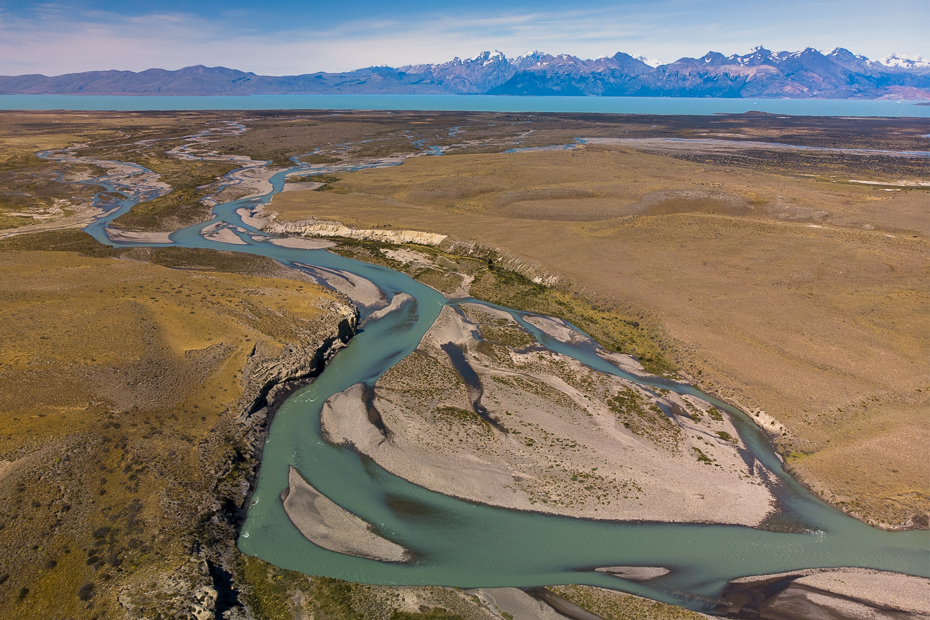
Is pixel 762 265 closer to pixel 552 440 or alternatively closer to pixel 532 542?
pixel 552 440

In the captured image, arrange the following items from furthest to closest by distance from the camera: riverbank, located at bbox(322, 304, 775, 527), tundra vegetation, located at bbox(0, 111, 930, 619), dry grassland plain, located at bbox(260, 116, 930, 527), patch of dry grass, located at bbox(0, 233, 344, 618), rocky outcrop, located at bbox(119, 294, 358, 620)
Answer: dry grassland plain, located at bbox(260, 116, 930, 527), riverbank, located at bbox(322, 304, 775, 527), tundra vegetation, located at bbox(0, 111, 930, 619), patch of dry grass, located at bbox(0, 233, 344, 618), rocky outcrop, located at bbox(119, 294, 358, 620)

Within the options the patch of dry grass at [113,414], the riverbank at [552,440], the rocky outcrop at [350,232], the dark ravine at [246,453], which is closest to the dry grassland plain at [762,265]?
the rocky outcrop at [350,232]

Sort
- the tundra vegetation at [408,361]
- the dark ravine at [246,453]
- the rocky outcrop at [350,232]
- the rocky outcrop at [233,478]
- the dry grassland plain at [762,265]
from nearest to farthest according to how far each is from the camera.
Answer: the rocky outcrop at [233,478] < the tundra vegetation at [408,361] < the dark ravine at [246,453] < the dry grassland plain at [762,265] < the rocky outcrop at [350,232]

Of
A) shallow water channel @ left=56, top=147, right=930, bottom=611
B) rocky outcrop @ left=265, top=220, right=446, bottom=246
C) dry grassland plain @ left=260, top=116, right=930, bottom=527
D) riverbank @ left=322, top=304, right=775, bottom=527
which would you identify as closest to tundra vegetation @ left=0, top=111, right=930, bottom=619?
dry grassland plain @ left=260, top=116, right=930, bottom=527

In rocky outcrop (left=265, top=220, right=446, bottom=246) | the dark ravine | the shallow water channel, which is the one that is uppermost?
rocky outcrop (left=265, top=220, right=446, bottom=246)

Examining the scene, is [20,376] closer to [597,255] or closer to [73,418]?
[73,418]

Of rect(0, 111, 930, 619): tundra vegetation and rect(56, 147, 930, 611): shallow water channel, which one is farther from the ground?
rect(0, 111, 930, 619): tundra vegetation

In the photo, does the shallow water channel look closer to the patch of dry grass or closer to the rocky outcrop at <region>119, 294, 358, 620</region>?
the rocky outcrop at <region>119, 294, 358, 620</region>

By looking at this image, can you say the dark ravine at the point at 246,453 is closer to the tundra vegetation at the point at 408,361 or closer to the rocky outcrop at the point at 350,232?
the tundra vegetation at the point at 408,361
